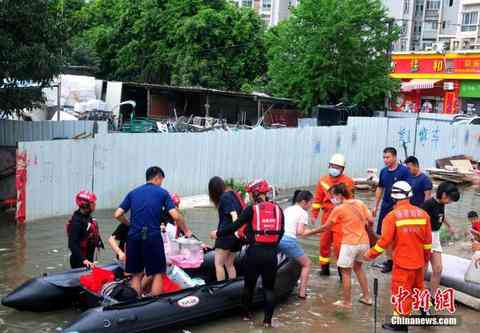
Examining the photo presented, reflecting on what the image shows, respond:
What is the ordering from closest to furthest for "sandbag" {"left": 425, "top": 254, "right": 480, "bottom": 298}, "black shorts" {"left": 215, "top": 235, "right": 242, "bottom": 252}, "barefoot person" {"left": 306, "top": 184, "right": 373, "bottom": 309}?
"black shorts" {"left": 215, "top": 235, "right": 242, "bottom": 252}, "barefoot person" {"left": 306, "top": 184, "right": 373, "bottom": 309}, "sandbag" {"left": 425, "top": 254, "right": 480, "bottom": 298}

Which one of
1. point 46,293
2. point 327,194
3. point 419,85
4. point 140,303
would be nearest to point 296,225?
point 327,194

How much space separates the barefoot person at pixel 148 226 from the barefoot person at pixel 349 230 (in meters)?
1.98

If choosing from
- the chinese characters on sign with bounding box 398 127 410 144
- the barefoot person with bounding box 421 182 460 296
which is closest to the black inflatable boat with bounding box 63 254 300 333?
the barefoot person with bounding box 421 182 460 296

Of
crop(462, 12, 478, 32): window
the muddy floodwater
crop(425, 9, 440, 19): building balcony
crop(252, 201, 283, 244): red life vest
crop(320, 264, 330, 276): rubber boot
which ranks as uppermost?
crop(425, 9, 440, 19): building balcony

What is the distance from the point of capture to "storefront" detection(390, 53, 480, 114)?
35.7 m

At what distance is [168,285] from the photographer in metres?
7.27

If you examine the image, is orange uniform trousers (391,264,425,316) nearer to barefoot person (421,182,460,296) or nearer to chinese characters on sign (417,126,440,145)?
barefoot person (421,182,460,296)

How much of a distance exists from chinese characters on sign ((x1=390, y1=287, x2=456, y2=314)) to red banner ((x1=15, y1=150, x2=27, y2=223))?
727cm

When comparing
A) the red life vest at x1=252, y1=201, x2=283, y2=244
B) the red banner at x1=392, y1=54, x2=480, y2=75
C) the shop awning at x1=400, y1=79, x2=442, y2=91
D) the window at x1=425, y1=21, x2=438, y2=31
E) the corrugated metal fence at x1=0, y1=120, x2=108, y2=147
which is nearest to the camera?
the red life vest at x1=252, y1=201, x2=283, y2=244

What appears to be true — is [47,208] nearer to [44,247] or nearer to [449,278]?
[44,247]

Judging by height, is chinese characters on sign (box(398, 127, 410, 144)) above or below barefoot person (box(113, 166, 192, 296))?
above

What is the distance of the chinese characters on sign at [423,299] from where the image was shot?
22.4 feet

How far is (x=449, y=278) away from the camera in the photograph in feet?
28.2

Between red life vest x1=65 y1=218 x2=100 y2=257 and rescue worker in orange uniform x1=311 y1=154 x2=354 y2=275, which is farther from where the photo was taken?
rescue worker in orange uniform x1=311 y1=154 x2=354 y2=275
